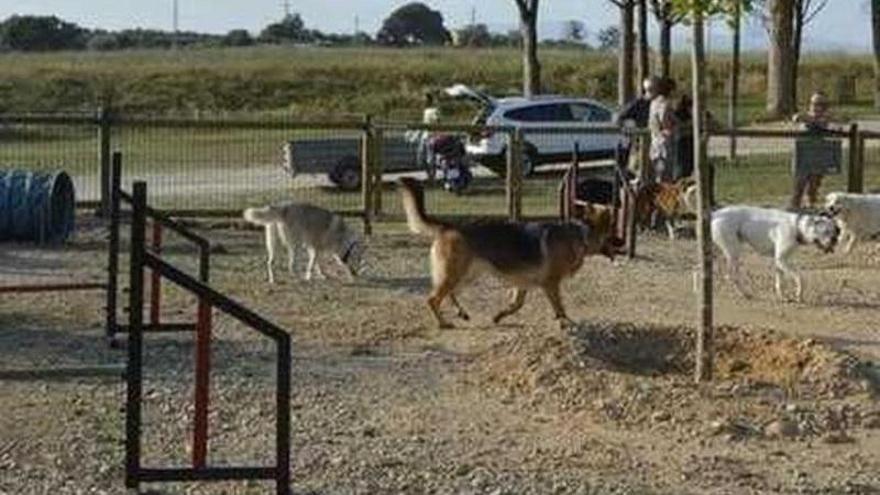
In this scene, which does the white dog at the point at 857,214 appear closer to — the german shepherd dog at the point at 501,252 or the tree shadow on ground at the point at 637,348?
the german shepherd dog at the point at 501,252

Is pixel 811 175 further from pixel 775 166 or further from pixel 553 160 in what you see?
pixel 775 166

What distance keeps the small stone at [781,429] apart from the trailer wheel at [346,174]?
18.9 meters

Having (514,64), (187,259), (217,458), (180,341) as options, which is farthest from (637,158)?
(514,64)

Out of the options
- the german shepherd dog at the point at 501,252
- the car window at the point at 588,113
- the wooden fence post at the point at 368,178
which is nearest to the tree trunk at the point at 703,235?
the german shepherd dog at the point at 501,252

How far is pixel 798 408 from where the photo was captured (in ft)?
32.8

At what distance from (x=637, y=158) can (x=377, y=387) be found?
1123 cm

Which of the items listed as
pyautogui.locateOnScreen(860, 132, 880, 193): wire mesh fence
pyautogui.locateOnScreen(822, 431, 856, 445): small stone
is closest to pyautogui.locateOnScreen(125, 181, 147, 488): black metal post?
pyautogui.locateOnScreen(822, 431, 856, 445): small stone

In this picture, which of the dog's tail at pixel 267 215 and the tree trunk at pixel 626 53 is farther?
the tree trunk at pixel 626 53

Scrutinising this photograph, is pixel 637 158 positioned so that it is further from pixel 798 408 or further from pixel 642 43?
pixel 642 43

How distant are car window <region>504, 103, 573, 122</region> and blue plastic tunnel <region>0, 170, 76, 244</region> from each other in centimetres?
1574

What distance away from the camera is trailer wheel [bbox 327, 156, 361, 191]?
1115 inches

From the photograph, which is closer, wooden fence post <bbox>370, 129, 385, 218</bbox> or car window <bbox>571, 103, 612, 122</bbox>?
wooden fence post <bbox>370, 129, 385, 218</bbox>

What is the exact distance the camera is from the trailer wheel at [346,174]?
92.9 ft

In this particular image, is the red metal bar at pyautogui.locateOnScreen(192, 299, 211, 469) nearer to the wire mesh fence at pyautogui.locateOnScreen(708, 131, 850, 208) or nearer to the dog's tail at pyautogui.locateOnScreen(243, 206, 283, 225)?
the dog's tail at pyautogui.locateOnScreen(243, 206, 283, 225)
